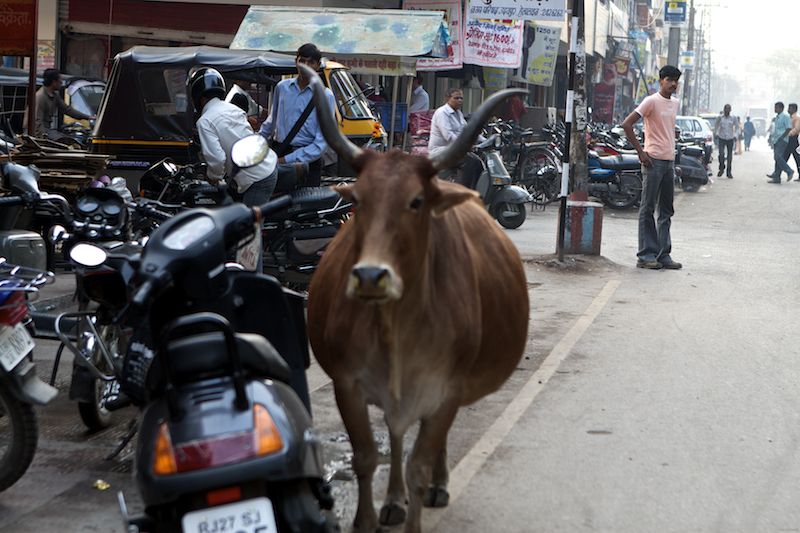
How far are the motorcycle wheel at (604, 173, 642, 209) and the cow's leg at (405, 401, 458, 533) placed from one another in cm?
1655

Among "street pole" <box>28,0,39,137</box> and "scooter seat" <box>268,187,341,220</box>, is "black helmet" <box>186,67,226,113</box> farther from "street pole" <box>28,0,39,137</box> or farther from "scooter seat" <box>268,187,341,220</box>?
"street pole" <box>28,0,39,137</box>

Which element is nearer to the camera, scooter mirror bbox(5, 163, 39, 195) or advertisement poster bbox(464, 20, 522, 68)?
scooter mirror bbox(5, 163, 39, 195)

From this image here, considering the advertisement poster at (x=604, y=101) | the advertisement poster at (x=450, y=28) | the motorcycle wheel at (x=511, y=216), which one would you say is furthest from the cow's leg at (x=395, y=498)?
the advertisement poster at (x=604, y=101)

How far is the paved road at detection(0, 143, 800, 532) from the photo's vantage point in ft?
16.8

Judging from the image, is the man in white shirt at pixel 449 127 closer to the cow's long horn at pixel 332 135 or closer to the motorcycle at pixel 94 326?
the motorcycle at pixel 94 326

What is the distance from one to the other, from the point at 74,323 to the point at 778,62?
182899mm

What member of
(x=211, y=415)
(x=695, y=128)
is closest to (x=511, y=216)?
(x=211, y=415)

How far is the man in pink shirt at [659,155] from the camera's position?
500 inches

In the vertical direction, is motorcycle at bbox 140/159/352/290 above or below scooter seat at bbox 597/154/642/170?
below

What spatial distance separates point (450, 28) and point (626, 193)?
4.40m

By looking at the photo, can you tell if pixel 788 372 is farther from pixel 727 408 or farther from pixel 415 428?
pixel 415 428

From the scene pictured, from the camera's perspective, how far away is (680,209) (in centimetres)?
2180

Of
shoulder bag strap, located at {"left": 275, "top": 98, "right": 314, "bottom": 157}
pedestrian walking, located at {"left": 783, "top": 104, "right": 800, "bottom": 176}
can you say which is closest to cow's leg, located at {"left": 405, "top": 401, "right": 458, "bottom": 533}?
shoulder bag strap, located at {"left": 275, "top": 98, "right": 314, "bottom": 157}

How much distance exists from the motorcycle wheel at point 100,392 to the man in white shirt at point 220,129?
2372 millimetres
